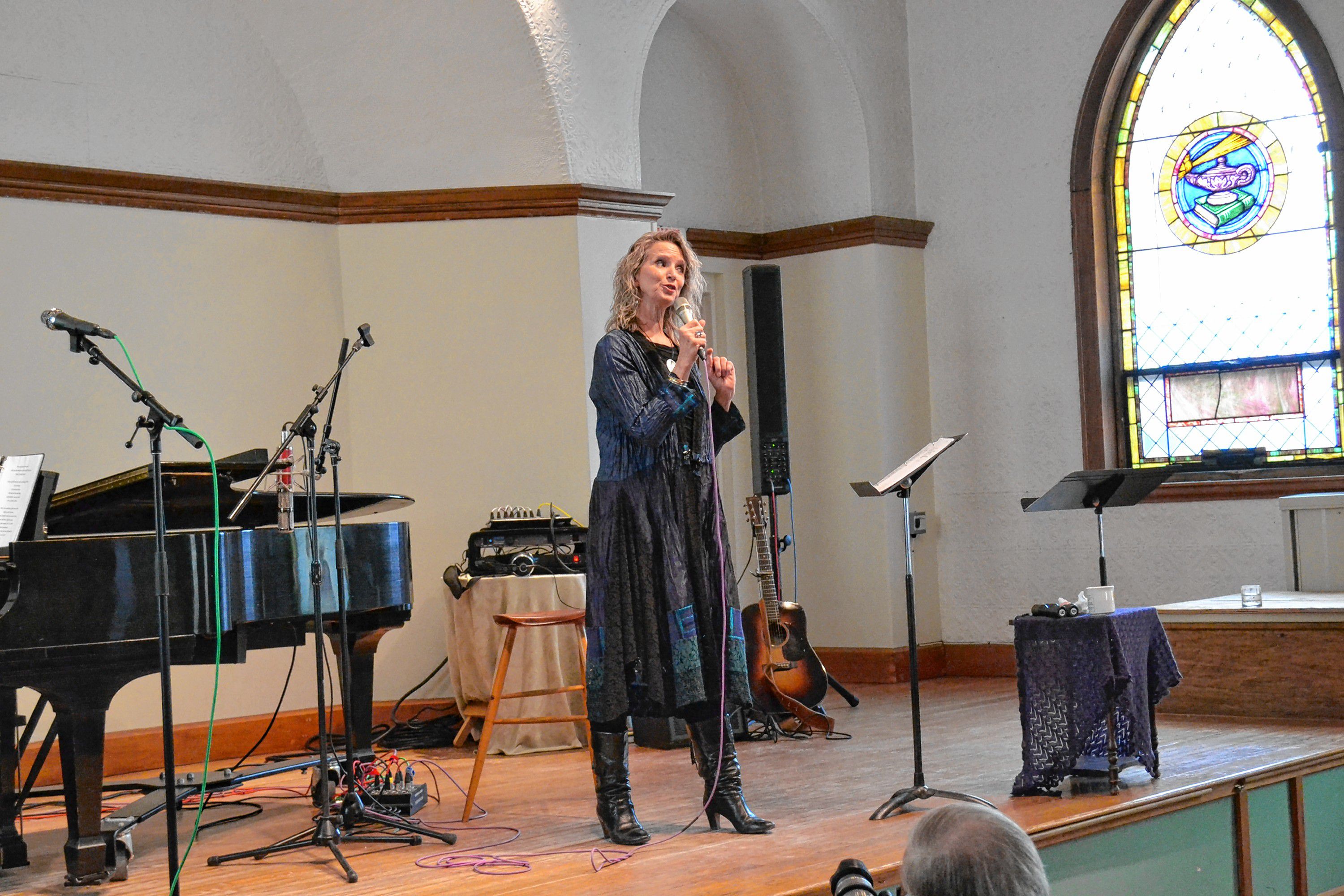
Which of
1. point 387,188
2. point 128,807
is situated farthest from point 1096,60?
point 128,807

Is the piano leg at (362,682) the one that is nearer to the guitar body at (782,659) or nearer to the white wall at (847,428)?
the guitar body at (782,659)

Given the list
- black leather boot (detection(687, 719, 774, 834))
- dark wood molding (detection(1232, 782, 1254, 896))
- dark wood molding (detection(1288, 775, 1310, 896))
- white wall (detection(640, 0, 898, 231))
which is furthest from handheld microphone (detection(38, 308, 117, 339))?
white wall (detection(640, 0, 898, 231))

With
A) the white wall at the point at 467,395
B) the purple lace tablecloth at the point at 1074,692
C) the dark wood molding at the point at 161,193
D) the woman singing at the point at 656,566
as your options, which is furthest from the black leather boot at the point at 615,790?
the dark wood molding at the point at 161,193

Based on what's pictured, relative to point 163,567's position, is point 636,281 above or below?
above

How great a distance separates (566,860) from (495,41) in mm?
3980

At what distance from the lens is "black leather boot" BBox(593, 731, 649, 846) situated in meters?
3.90

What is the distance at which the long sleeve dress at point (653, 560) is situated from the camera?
3822 millimetres

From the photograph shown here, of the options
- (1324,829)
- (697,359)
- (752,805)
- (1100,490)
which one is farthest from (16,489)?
(1324,829)

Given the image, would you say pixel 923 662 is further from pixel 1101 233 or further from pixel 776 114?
pixel 776 114

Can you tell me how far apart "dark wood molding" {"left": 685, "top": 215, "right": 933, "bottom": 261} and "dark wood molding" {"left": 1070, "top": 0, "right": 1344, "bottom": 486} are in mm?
904

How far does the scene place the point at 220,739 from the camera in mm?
6016

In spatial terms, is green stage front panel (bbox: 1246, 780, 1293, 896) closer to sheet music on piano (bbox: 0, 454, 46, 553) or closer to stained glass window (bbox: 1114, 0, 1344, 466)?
stained glass window (bbox: 1114, 0, 1344, 466)

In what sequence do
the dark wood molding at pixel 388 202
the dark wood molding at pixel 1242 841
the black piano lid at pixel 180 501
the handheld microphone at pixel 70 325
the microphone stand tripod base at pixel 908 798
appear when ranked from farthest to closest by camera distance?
the dark wood molding at pixel 388 202, the dark wood molding at pixel 1242 841, the black piano lid at pixel 180 501, the microphone stand tripod base at pixel 908 798, the handheld microphone at pixel 70 325

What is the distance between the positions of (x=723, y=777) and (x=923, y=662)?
13.3ft
